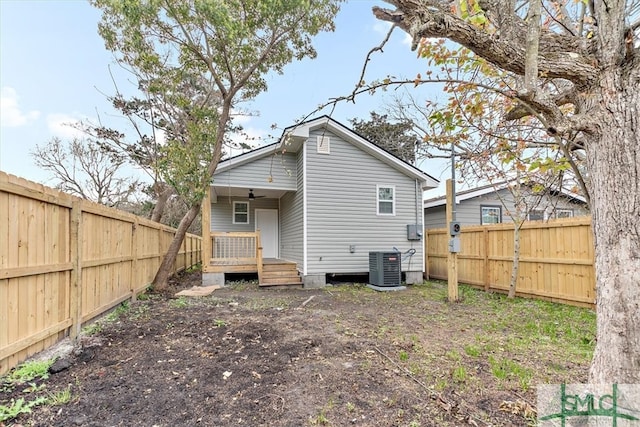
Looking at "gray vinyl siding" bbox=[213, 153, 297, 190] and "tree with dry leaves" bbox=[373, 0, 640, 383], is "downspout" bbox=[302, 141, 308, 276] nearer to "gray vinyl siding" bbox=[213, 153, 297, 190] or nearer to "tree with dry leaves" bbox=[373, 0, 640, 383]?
"gray vinyl siding" bbox=[213, 153, 297, 190]

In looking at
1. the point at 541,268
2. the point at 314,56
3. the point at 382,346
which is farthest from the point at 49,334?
the point at 314,56

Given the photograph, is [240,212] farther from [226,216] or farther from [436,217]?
[436,217]

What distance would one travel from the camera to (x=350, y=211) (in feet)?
34.9

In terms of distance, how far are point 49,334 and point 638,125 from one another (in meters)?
5.35

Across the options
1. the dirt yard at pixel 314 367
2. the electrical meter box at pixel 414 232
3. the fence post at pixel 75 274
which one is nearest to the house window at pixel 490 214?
the electrical meter box at pixel 414 232

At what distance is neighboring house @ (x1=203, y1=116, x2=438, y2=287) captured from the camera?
10.1m

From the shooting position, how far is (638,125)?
1992 millimetres

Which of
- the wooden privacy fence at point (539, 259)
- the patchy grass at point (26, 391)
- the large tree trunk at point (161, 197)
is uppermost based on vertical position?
the large tree trunk at point (161, 197)

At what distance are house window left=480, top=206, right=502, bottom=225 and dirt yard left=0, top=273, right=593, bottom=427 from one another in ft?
26.1

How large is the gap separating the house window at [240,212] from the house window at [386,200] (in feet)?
17.6

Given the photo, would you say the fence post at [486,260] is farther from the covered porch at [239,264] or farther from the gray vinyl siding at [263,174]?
the gray vinyl siding at [263,174]

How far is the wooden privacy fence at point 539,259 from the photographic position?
6645mm

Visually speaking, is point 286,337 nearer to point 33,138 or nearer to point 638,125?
point 638,125

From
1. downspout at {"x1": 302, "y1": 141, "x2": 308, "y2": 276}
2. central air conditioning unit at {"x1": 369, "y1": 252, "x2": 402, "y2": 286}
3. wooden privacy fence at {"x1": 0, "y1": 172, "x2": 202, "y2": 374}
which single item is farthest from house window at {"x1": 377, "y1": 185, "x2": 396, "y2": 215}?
wooden privacy fence at {"x1": 0, "y1": 172, "x2": 202, "y2": 374}
